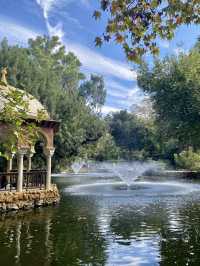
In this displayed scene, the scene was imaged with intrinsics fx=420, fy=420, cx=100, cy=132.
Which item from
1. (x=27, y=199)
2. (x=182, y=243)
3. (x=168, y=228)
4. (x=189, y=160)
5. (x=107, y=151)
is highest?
(x=107, y=151)

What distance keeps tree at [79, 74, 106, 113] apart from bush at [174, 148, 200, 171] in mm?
54028

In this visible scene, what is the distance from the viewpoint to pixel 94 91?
11050 cm

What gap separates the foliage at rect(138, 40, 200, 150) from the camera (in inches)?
997

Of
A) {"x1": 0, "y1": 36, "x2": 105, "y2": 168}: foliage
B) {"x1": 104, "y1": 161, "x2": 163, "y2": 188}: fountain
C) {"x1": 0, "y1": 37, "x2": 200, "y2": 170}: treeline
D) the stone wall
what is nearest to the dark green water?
the stone wall

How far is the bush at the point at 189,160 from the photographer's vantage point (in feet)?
171

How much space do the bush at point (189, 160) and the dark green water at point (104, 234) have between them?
30.7m

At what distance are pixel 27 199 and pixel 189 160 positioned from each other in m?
36.7

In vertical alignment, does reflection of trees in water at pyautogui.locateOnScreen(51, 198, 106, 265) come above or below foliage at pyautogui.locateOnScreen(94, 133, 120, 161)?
below

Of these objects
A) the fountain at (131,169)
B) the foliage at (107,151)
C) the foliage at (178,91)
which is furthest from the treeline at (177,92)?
the foliage at (107,151)

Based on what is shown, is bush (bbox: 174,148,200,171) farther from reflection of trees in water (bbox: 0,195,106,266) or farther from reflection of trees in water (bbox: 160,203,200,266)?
reflection of trees in water (bbox: 160,203,200,266)

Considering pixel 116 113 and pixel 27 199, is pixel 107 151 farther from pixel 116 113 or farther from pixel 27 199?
pixel 27 199

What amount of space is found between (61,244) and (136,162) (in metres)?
63.1

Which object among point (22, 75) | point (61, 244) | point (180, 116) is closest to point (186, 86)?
point (180, 116)

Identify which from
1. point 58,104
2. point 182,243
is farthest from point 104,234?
point 58,104
